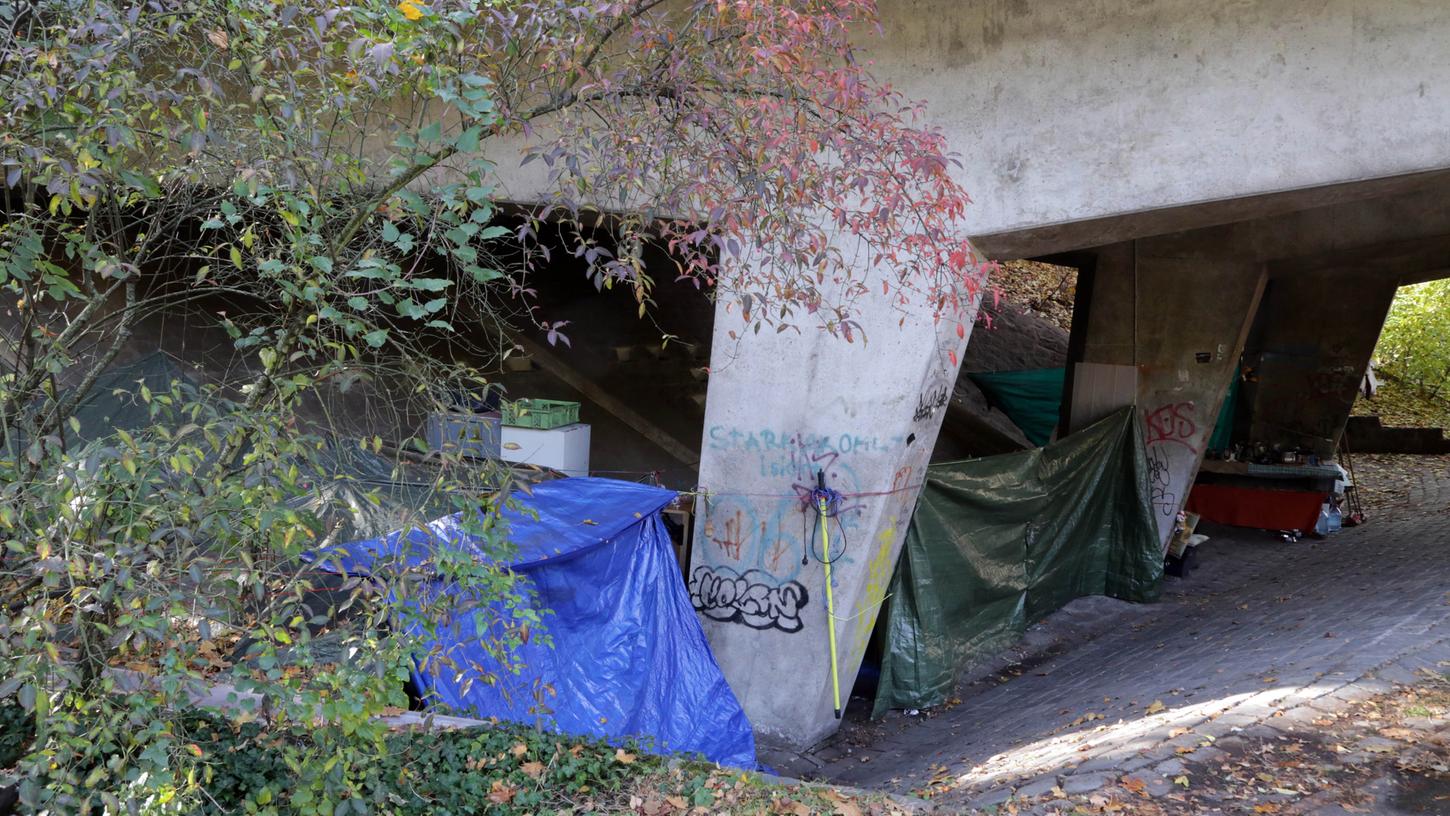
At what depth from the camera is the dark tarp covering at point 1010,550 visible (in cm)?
751

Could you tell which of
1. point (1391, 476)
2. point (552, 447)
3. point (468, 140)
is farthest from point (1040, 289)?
point (468, 140)

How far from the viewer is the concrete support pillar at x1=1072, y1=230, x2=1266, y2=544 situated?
10719 mm

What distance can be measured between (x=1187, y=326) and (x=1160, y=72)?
A: 5.74 meters

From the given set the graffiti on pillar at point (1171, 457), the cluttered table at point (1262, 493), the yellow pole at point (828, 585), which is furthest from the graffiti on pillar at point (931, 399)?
the cluttered table at point (1262, 493)

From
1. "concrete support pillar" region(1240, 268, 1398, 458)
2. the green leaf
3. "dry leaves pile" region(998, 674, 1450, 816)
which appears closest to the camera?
the green leaf

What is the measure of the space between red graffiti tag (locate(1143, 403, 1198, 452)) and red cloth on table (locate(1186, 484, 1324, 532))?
2.09 metres

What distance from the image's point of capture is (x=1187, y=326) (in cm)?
1086

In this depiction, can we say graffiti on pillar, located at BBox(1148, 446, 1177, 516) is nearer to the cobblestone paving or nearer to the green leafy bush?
the cobblestone paving

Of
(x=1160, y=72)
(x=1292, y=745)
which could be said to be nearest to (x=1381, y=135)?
(x=1160, y=72)

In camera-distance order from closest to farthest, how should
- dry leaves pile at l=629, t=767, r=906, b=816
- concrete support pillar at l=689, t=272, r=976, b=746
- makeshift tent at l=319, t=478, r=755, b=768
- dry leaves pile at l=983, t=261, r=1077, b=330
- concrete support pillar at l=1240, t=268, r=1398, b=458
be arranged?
dry leaves pile at l=629, t=767, r=906, b=816 → makeshift tent at l=319, t=478, r=755, b=768 → concrete support pillar at l=689, t=272, r=976, b=746 → concrete support pillar at l=1240, t=268, r=1398, b=458 → dry leaves pile at l=983, t=261, r=1077, b=330

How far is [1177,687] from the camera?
6.68 meters

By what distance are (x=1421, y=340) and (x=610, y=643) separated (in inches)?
860

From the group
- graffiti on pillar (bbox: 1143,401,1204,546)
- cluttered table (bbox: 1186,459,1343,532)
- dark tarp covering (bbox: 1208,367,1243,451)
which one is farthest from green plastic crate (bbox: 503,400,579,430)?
dark tarp covering (bbox: 1208,367,1243,451)

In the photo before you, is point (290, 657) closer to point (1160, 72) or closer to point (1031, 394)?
point (1160, 72)
